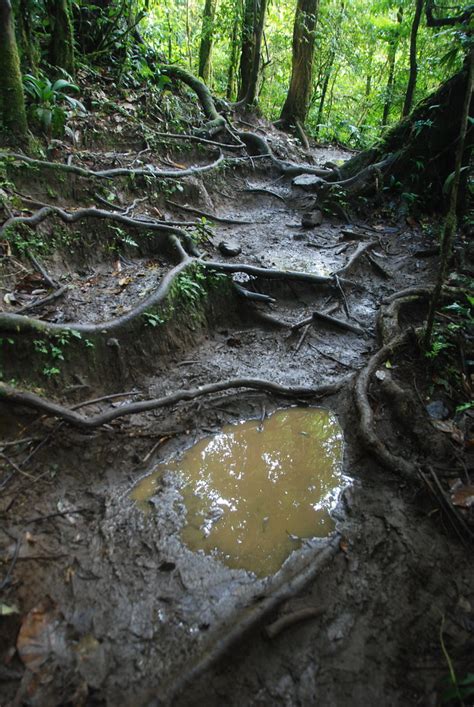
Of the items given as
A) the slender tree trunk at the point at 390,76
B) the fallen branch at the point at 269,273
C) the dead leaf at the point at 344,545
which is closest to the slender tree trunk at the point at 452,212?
the fallen branch at the point at 269,273

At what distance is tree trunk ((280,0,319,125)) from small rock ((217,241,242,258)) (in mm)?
8203

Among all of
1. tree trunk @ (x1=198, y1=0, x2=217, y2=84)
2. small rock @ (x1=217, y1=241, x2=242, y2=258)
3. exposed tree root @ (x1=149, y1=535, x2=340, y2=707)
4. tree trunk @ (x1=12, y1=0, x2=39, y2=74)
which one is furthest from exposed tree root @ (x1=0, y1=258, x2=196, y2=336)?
tree trunk @ (x1=198, y1=0, x2=217, y2=84)

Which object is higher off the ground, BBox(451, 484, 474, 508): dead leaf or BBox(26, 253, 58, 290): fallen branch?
BBox(26, 253, 58, 290): fallen branch

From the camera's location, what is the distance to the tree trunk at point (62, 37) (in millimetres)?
6590

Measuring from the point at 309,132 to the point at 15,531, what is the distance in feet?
45.8

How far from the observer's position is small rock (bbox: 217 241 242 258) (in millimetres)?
6160

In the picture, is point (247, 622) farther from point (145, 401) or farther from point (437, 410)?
point (437, 410)

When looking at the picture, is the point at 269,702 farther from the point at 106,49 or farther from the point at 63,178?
the point at 106,49

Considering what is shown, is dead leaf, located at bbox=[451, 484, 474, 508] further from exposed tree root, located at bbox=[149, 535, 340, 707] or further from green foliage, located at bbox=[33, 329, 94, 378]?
green foliage, located at bbox=[33, 329, 94, 378]

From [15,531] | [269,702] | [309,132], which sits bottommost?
[269,702]

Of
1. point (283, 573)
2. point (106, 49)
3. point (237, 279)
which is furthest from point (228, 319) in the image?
point (106, 49)

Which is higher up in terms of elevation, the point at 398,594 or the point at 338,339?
the point at 338,339

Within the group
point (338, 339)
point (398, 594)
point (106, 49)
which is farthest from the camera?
point (106, 49)

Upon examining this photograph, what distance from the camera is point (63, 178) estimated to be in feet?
17.9
